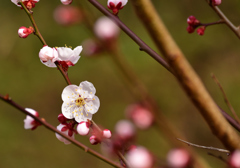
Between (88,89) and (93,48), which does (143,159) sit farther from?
(88,89)

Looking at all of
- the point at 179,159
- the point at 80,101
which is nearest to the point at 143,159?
the point at 179,159

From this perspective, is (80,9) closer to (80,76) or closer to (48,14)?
(80,76)

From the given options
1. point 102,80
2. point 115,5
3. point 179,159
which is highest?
point 102,80

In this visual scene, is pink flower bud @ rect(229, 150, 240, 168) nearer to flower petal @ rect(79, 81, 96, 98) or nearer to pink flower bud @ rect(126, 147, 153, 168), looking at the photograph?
pink flower bud @ rect(126, 147, 153, 168)

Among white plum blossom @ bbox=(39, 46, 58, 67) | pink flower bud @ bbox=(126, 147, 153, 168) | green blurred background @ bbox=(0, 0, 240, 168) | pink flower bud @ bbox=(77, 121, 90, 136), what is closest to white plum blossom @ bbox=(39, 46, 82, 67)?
white plum blossom @ bbox=(39, 46, 58, 67)

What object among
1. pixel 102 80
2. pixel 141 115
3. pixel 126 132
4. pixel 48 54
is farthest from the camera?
pixel 102 80

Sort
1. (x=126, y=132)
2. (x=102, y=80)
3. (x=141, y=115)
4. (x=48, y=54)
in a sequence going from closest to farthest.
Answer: (x=141, y=115) → (x=126, y=132) → (x=48, y=54) → (x=102, y=80)

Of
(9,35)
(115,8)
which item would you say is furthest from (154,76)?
(115,8)

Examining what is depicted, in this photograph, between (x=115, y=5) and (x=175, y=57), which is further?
(x=115, y=5)
